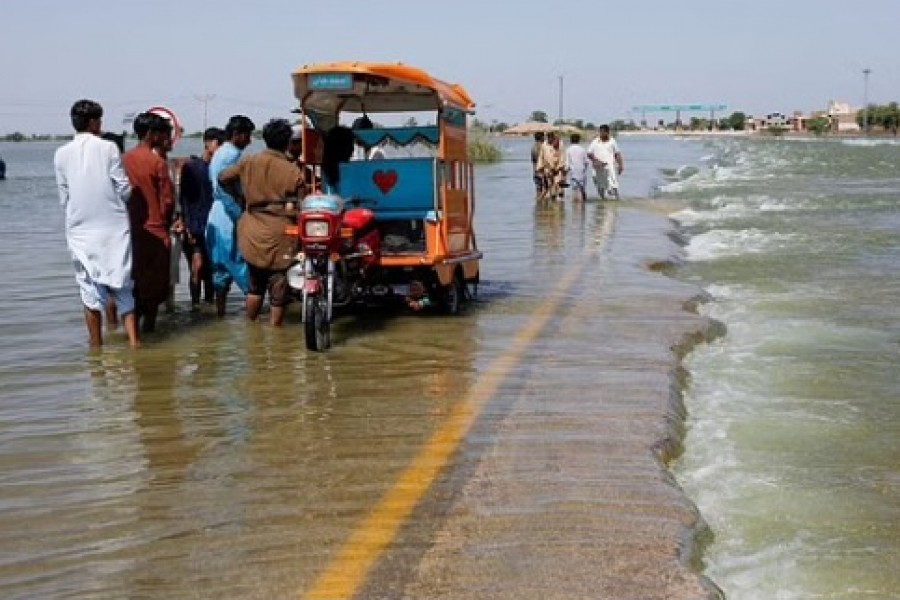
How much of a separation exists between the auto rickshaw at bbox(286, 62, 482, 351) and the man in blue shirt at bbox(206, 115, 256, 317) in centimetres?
55

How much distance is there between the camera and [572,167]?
25.1 meters

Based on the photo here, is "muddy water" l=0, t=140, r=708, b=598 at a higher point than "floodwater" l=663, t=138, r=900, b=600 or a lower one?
higher

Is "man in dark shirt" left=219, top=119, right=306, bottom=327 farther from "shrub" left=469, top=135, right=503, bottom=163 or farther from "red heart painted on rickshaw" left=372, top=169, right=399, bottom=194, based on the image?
"shrub" left=469, top=135, right=503, bottom=163

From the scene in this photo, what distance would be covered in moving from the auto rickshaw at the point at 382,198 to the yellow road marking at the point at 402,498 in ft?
4.67

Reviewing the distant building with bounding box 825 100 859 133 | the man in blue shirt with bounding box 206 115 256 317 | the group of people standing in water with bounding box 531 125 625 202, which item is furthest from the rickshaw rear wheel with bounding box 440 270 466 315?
the distant building with bounding box 825 100 859 133

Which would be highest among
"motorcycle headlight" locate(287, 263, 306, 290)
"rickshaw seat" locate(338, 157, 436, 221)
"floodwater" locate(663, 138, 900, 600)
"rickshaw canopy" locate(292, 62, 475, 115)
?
"rickshaw canopy" locate(292, 62, 475, 115)

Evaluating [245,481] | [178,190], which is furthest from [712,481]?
[178,190]

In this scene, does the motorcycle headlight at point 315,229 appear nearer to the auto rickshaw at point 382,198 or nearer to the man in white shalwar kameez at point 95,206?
the auto rickshaw at point 382,198

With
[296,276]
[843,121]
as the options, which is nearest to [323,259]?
[296,276]

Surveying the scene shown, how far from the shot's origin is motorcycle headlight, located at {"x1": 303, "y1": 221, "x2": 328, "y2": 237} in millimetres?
7969

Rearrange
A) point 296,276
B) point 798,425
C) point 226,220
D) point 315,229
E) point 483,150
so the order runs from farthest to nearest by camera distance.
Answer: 1. point 483,150
2. point 226,220
3. point 296,276
4. point 315,229
5. point 798,425

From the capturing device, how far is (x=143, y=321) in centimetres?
923

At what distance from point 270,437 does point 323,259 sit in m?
2.49

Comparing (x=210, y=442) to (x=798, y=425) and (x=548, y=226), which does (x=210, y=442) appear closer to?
(x=798, y=425)
